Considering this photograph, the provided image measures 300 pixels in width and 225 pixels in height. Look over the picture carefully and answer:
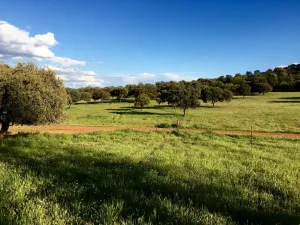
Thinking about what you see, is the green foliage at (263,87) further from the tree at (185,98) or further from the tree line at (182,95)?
the tree at (185,98)

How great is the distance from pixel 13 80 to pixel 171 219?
19.8 metres

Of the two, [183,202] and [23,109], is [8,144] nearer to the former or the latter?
[23,109]

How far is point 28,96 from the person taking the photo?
20.6m

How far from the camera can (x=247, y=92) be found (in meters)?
116

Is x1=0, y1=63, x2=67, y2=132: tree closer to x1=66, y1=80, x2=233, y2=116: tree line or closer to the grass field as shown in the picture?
the grass field

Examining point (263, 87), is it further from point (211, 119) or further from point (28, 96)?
point (28, 96)

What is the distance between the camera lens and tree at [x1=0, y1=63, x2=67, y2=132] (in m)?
20.6

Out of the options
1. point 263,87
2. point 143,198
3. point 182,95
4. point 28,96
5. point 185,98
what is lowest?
point 143,198

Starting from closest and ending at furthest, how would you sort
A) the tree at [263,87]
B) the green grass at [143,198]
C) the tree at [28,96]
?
the green grass at [143,198] < the tree at [28,96] < the tree at [263,87]

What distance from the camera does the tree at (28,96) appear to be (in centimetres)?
2064

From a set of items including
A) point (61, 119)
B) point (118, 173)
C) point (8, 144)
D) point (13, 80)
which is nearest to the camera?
point (118, 173)

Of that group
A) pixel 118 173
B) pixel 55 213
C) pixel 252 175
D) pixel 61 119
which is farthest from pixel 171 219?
pixel 61 119

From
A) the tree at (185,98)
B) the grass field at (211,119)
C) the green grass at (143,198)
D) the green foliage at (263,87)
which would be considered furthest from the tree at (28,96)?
the green foliage at (263,87)

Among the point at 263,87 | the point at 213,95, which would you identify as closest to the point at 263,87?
the point at 263,87
